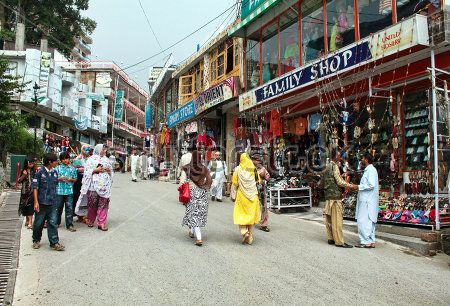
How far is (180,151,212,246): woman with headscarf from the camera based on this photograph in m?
7.07

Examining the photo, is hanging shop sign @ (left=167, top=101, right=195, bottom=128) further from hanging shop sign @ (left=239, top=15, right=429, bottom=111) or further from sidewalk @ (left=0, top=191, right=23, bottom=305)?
sidewalk @ (left=0, top=191, right=23, bottom=305)

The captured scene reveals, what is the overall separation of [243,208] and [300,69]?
5.03m

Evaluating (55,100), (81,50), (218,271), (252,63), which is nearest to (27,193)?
(218,271)

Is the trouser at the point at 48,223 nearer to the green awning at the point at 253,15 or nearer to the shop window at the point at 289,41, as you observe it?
the shop window at the point at 289,41

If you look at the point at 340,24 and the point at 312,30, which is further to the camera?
the point at 312,30

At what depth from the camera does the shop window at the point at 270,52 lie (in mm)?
12891

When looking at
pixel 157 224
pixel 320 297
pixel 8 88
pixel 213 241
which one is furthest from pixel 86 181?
pixel 8 88

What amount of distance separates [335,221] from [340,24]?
526 centimetres

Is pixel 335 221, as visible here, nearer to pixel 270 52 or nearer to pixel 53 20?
pixel 270 52

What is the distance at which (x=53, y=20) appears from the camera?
37.0 metres

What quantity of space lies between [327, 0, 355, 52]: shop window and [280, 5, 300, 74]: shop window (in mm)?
1491

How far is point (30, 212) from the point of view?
798 centimetres

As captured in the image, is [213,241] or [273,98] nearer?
[213,241]

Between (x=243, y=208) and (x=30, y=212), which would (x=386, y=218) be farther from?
(x=30, y=212)
